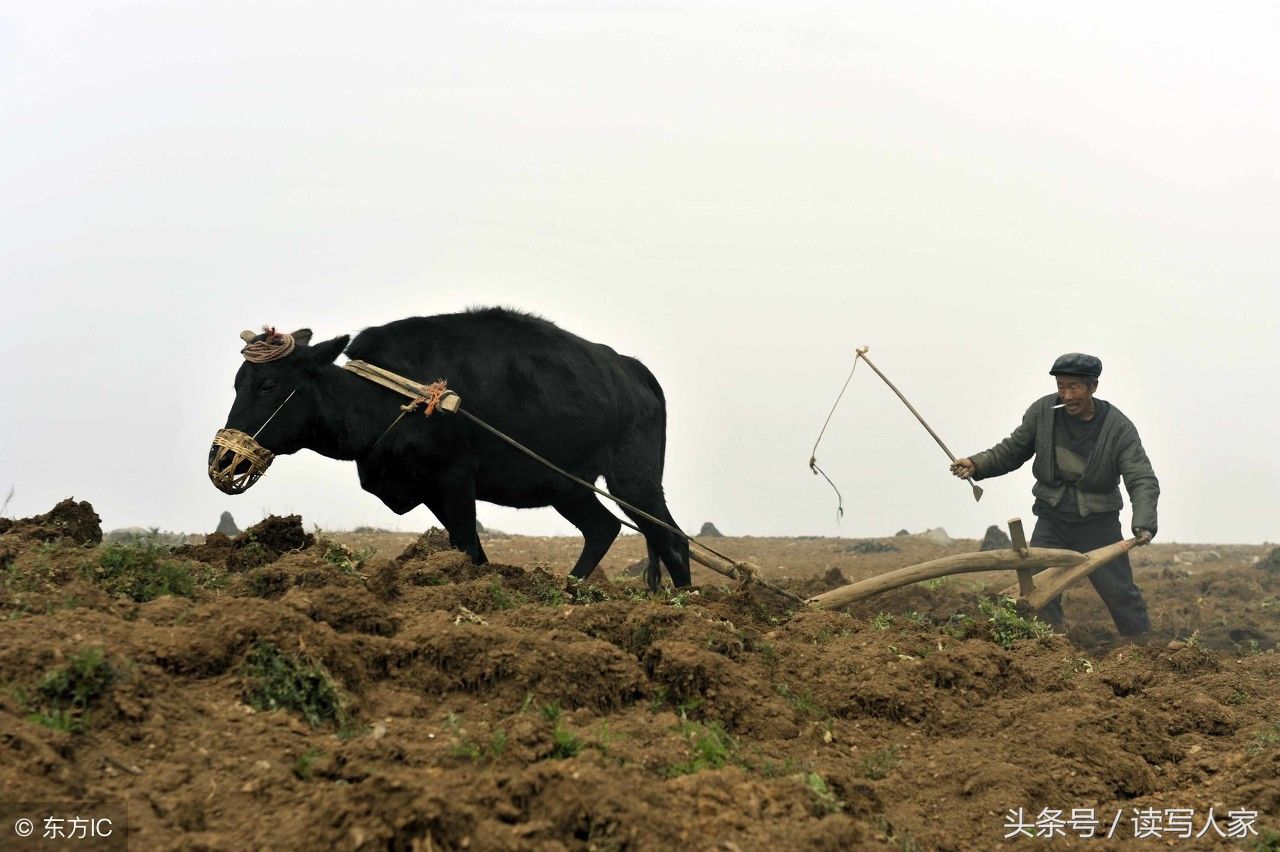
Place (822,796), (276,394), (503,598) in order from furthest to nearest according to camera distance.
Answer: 1. (276,394)
2. (503,598)
3. (822,796)

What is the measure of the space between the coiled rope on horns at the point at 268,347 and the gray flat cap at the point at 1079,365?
5.99m

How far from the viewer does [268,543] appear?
7754mm

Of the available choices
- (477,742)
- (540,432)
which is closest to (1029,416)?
(540,432)

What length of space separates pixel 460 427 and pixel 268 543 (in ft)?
5.96

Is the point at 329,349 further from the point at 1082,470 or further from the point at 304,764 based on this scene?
the point at 1082,470

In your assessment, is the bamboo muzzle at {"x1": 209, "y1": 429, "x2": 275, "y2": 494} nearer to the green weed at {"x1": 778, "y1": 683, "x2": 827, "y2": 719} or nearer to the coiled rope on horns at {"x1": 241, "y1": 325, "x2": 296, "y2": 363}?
the coiled rope on horns at {"x1": 241, "y1": 325, "x2": 296, "y2": 363}

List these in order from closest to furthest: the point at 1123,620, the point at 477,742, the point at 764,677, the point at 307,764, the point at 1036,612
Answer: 1. the point at 307,764
2. the point at 477,742
3. the point at 764,677
4. the point at 1036,612
5. the point at 1123,620

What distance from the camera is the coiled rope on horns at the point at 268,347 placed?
345 inches

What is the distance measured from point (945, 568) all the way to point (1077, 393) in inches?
89.4

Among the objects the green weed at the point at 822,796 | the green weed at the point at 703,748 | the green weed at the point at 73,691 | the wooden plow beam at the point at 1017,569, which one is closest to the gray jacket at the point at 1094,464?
the wooden plow beam at the point at 1017,569

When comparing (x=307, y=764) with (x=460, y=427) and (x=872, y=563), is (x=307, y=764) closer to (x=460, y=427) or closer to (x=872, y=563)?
(x=460, y=427)

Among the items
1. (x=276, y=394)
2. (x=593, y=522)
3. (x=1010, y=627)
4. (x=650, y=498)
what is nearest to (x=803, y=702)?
(x=1010, y=627)

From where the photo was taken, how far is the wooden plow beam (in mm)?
8680

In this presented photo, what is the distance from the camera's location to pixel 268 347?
8797 millimetres
